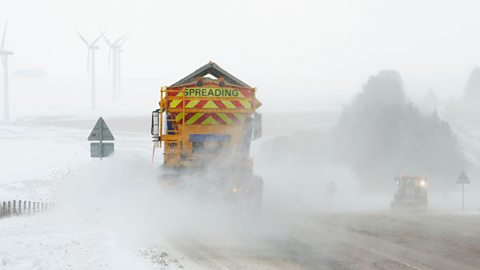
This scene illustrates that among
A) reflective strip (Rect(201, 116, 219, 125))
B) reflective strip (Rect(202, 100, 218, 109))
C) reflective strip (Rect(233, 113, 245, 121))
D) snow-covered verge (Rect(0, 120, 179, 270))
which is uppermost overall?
reflective strip (Rect(202, 100, 218, 109))

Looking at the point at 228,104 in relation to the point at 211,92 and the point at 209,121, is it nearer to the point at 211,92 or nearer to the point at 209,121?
the point at 211,92

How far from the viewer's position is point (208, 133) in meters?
16.4

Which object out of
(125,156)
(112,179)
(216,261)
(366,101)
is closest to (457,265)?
(216,261)

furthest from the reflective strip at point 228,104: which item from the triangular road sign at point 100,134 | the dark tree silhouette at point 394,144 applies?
the dark tree silhouette at point 394,144

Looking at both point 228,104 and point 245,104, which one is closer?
point 228,104

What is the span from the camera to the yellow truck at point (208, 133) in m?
16.1

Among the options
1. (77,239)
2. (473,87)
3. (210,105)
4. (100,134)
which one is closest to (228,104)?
(210,105)

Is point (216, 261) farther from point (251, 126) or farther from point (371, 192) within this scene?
point (371, 192)

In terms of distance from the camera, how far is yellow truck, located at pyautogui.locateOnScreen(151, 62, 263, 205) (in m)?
16.1

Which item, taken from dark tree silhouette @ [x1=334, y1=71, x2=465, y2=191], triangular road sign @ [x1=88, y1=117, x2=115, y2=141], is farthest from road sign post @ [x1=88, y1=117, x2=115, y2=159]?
dark tree silhouette @ [x1=334, y1=71, x2=465, y2=191]

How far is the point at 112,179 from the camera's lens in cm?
1972

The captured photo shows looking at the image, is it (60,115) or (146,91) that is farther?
(146,91)

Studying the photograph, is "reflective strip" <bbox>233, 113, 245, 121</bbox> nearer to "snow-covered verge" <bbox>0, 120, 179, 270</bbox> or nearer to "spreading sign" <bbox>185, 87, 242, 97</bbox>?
"spreading sign" <bbox>185, 87, 242, 97</bbox>

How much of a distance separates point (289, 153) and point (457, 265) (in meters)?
59.3
